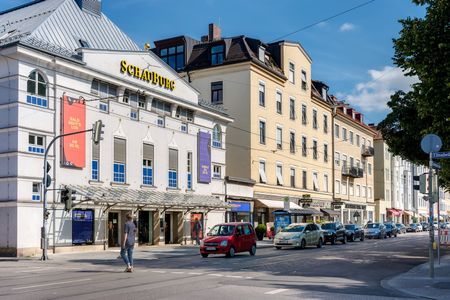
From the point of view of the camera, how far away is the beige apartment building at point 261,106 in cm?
4612

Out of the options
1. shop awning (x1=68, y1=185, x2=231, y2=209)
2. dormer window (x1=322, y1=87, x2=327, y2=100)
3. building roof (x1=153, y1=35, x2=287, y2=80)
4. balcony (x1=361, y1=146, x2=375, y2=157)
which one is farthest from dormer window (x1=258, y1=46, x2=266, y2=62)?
balcony (x1=361, y1=146, x2=375, y2=157)

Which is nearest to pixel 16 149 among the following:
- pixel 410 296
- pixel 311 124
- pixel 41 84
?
pixel 41 84

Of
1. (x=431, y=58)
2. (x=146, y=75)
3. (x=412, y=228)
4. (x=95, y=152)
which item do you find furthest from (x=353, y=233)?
(x=412, y=228)

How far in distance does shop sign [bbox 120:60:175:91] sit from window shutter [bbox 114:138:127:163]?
4.00 meters

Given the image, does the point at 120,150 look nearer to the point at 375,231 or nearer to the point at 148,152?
the point at 148,152

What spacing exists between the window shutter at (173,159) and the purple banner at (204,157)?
2.36 m

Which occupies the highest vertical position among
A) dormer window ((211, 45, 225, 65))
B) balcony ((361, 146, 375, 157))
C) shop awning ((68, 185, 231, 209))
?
dormer window ((211, 45, 225, 65))

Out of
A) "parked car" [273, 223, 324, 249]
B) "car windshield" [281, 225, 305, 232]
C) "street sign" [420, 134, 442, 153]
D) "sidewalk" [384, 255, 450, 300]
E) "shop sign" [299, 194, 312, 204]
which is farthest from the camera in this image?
"shop sign" [299, 194, 312, 204]

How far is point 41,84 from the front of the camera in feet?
92.5

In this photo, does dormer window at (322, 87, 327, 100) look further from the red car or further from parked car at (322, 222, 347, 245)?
the red car

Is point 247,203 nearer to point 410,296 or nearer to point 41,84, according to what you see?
point 41,84

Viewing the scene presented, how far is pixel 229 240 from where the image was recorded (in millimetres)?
25875

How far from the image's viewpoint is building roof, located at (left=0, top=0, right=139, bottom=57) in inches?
1164

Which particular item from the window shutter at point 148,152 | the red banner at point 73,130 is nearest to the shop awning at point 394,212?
the window shutter at point 148,152
